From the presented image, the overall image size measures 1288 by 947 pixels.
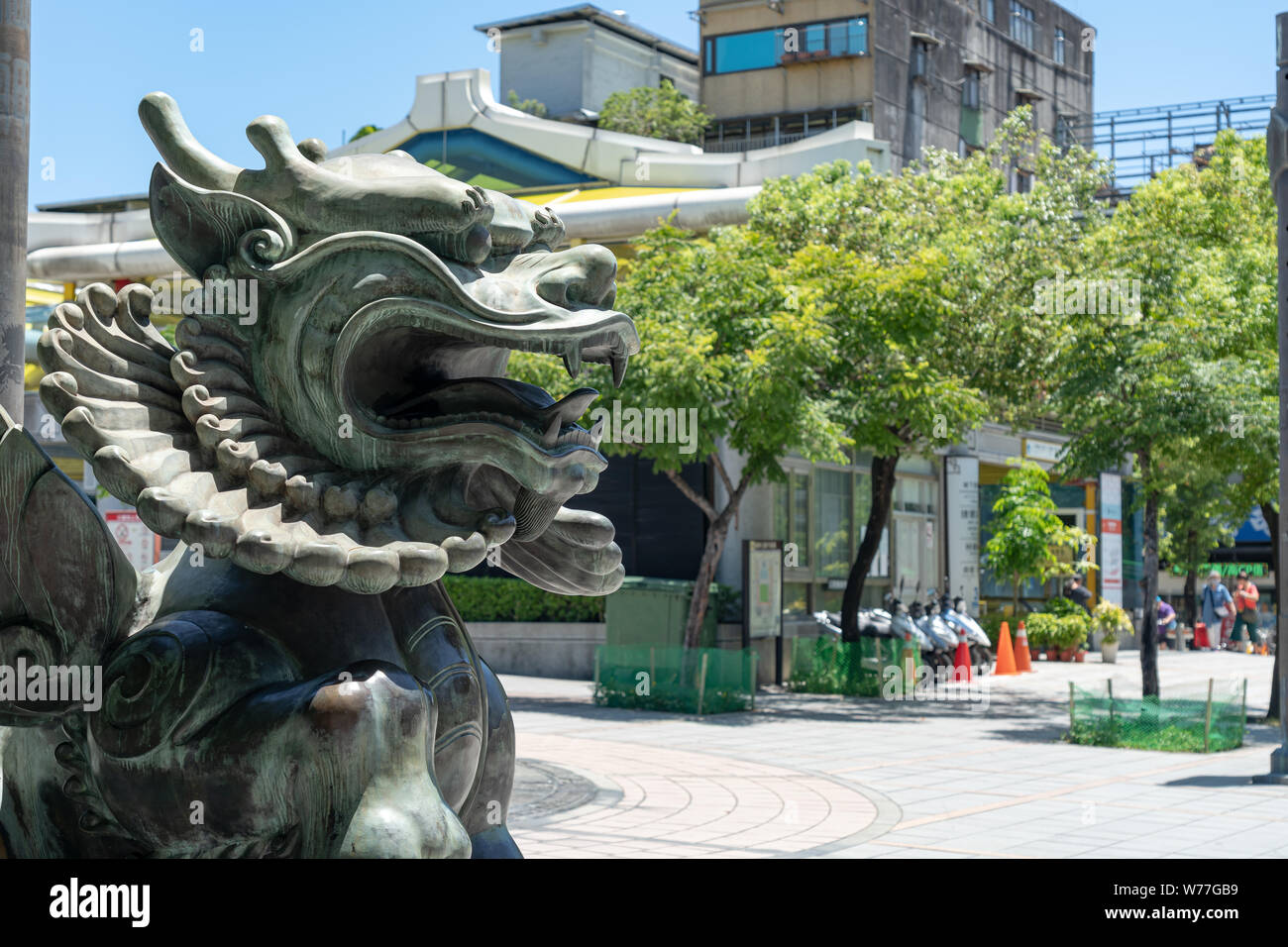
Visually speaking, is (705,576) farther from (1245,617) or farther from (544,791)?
(1245,617)

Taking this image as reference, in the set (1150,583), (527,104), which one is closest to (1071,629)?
(1150,583)

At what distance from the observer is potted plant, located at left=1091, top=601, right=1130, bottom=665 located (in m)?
27.5

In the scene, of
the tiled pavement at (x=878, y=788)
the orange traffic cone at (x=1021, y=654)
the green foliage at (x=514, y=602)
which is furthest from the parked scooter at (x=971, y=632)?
the green foliage at (x=514, y=602)

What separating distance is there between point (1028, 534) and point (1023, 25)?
99.8ft

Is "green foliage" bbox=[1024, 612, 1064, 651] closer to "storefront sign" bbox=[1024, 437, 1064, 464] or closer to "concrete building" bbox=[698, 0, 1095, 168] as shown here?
"storefront sign" bbox=[1024, 437, 1064, 464]

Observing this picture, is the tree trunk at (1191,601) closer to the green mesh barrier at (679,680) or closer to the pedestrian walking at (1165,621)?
the pedestrian walking at (1165,621)

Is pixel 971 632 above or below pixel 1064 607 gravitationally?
below

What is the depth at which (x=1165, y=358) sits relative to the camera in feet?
50.1

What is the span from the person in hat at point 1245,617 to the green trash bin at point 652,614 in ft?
61.0

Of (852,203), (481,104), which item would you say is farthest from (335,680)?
(481,104)

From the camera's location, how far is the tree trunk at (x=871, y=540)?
67.2 ft

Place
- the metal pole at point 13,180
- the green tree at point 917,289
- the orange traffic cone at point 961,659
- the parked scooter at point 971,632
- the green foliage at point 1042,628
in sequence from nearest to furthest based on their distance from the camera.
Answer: the metal pole at point 13,180 < the green tree at point 917,289 < the orange traffic cone at point 961,659 < the parked scooter at point 971,632 < the green foliage at point 1042,628

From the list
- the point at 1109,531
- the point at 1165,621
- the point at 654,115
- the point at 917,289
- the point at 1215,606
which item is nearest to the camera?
the point at 917,289
